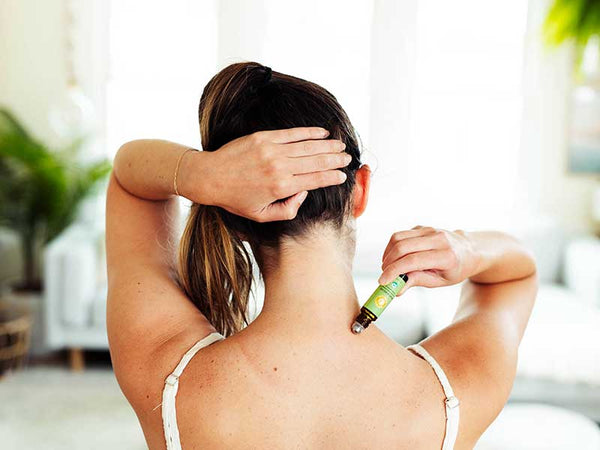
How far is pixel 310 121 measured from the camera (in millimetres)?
820

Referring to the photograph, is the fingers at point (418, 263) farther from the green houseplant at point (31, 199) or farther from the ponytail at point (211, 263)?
the green houseplant at point (31, 199)

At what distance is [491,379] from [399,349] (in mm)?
128

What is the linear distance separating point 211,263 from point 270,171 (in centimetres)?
28

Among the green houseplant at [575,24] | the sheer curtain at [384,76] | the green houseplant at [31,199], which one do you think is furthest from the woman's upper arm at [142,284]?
the green houseplant at [575,24]

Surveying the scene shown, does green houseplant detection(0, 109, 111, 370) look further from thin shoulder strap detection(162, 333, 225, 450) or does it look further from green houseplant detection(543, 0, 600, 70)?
thin shoulder strap detection(162, 333, 225, 450)

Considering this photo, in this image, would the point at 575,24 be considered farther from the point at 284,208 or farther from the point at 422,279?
the point at 284,208

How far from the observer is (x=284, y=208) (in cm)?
79

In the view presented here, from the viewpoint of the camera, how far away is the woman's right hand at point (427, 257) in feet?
2.91

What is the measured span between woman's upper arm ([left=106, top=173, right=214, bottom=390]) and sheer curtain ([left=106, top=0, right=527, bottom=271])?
307 cm

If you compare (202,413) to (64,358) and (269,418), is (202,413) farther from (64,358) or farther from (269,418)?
(64,358)

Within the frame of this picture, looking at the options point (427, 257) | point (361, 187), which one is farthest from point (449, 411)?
point (361, 187)

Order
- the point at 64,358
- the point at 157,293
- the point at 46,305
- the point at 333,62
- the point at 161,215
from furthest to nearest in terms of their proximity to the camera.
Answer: the point at 333,62
the point at 64,358
the point at 46,305
the point at 161,215
the point at 157,293

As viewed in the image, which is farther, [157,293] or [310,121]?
[157,293]

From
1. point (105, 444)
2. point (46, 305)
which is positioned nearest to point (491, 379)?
point (105, 444)
